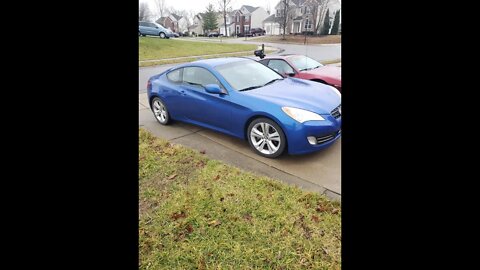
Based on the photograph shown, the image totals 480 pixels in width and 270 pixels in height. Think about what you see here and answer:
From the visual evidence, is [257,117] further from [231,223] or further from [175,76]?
[175,76]

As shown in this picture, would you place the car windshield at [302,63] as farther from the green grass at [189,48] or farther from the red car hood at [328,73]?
→ the green grass at [189,48]

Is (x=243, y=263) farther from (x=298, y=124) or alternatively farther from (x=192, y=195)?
(x=298, y=124)

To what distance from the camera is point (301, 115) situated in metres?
3.17

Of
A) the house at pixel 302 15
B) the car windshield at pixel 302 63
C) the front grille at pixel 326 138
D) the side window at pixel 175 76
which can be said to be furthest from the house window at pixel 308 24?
the car windshield at pixel 302 63

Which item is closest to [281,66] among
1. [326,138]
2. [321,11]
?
[326,138]

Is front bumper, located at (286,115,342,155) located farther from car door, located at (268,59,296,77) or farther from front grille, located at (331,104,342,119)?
car door, located at (268,59,296,77)

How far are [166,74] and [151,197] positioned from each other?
2463 millimetres

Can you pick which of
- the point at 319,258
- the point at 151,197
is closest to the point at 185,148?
the point at 151,197

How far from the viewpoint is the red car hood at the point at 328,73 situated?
16.9 ft

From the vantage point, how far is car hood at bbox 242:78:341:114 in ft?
10.9

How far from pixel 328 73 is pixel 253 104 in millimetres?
2705
